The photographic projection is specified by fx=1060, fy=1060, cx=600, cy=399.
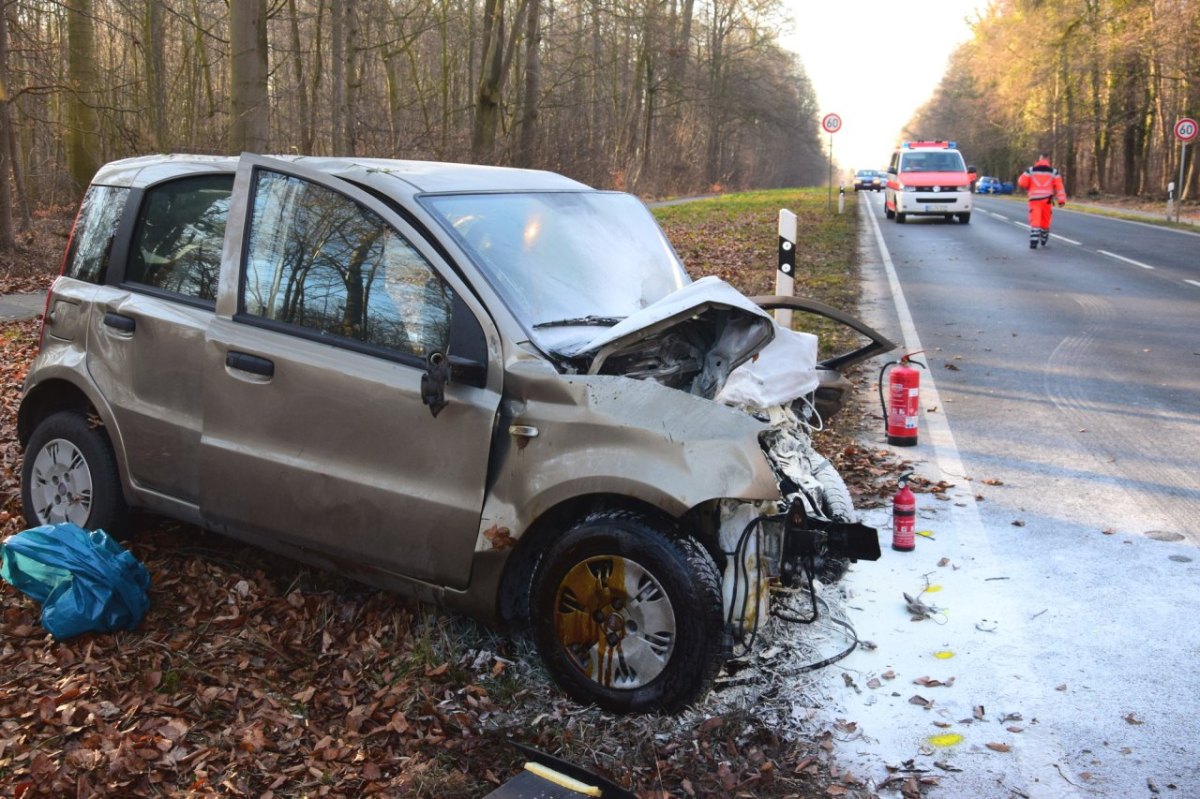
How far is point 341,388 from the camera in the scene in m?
4.19

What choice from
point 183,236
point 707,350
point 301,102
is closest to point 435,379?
point 707,350

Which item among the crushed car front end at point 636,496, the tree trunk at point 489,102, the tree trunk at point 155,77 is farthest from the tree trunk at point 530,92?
the crushed car front end at point 636,496

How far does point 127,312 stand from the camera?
4852 mm

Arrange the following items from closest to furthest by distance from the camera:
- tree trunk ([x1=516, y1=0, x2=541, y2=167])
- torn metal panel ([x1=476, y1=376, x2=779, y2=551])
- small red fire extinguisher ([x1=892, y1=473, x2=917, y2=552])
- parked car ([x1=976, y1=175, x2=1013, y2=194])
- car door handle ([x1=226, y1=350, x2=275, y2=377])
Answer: torn metal panel ([x1=476, y1=376, x2=779, y2=551]) < car door handle ([x1=226, y1=350, x2=275, y2=377]) < small red fire extinguisher ([x1=892, y1=473, x2=917, y2=552]) < tree trunk ([x1=516, y1=0, x2=541, y2=167]) < parked car ([x1=976, y1=175, x2=1013, y2=194])

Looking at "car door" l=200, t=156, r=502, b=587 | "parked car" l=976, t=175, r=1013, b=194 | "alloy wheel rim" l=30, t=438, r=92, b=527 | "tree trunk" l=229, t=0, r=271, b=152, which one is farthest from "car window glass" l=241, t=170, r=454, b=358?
"parked car" l=976, t=175, r=1013, b=194

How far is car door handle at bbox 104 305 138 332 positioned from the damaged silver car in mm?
27

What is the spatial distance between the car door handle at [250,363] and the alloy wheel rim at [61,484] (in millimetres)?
1176

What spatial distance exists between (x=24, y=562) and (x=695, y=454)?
2.94 m

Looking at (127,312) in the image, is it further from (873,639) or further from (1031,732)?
(1031,732)

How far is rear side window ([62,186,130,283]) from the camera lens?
5105 mm

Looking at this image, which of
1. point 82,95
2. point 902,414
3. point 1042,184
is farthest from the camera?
point 1042,184

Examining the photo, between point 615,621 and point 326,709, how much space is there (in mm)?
1163

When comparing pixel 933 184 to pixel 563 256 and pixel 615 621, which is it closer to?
pixel 563 256

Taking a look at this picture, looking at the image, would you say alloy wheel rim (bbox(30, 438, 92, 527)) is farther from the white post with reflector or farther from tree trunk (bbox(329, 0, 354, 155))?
tree trunk (bbox(329, 0, 354, 155))
